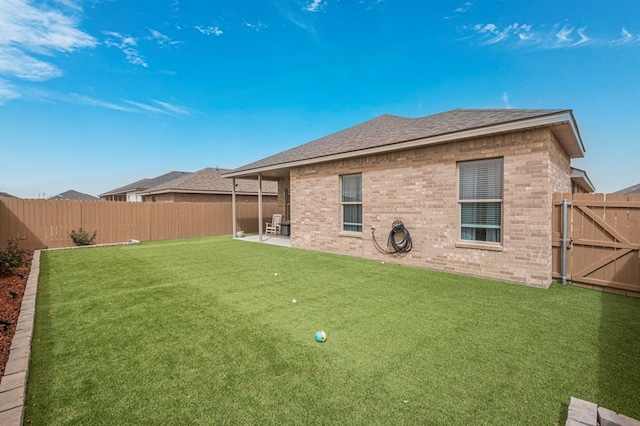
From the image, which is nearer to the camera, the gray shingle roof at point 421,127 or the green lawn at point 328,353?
the green lawn at point 328,353

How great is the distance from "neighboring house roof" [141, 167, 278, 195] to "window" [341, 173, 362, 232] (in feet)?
41.7

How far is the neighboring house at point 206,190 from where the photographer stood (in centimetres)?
1986

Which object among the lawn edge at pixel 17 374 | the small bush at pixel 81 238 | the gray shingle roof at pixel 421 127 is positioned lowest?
the lawn edge at pixel 17 374

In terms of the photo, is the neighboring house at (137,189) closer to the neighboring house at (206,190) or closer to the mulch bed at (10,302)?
the neighboring house at (206,190)

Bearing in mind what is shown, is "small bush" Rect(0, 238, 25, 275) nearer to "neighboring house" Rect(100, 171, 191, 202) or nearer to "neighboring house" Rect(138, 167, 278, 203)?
"neighboring house" Rect(138, 167, 278, 203)

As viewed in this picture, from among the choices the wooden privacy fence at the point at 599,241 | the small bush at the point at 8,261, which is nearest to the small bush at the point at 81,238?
the small bush at the point at 8,261

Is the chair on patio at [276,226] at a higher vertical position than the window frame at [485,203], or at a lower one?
lower

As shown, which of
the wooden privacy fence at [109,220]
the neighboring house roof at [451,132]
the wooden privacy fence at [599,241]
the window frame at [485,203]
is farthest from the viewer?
the wooden privacy fence at [109,220]

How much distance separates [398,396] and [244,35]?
46.9ft

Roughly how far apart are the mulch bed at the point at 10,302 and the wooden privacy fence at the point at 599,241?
8.76 m

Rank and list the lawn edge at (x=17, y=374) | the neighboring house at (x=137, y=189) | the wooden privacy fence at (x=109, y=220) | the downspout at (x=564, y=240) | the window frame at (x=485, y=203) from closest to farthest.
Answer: the lawn edge at (x=17, y=374) → the downspout at (x=564, y=240) → the window frame at (x=485, y=203) → the wooden privacy fence at (x=109, y=220) → the neighboring house at (x=137, y=189)

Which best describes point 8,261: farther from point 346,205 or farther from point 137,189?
point 137,189

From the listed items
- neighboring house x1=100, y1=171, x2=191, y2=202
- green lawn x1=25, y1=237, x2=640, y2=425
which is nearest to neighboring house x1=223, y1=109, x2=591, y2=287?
green lawn x1=25, y1=237, x2=640, y2=425

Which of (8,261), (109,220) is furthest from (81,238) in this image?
(8,261)
